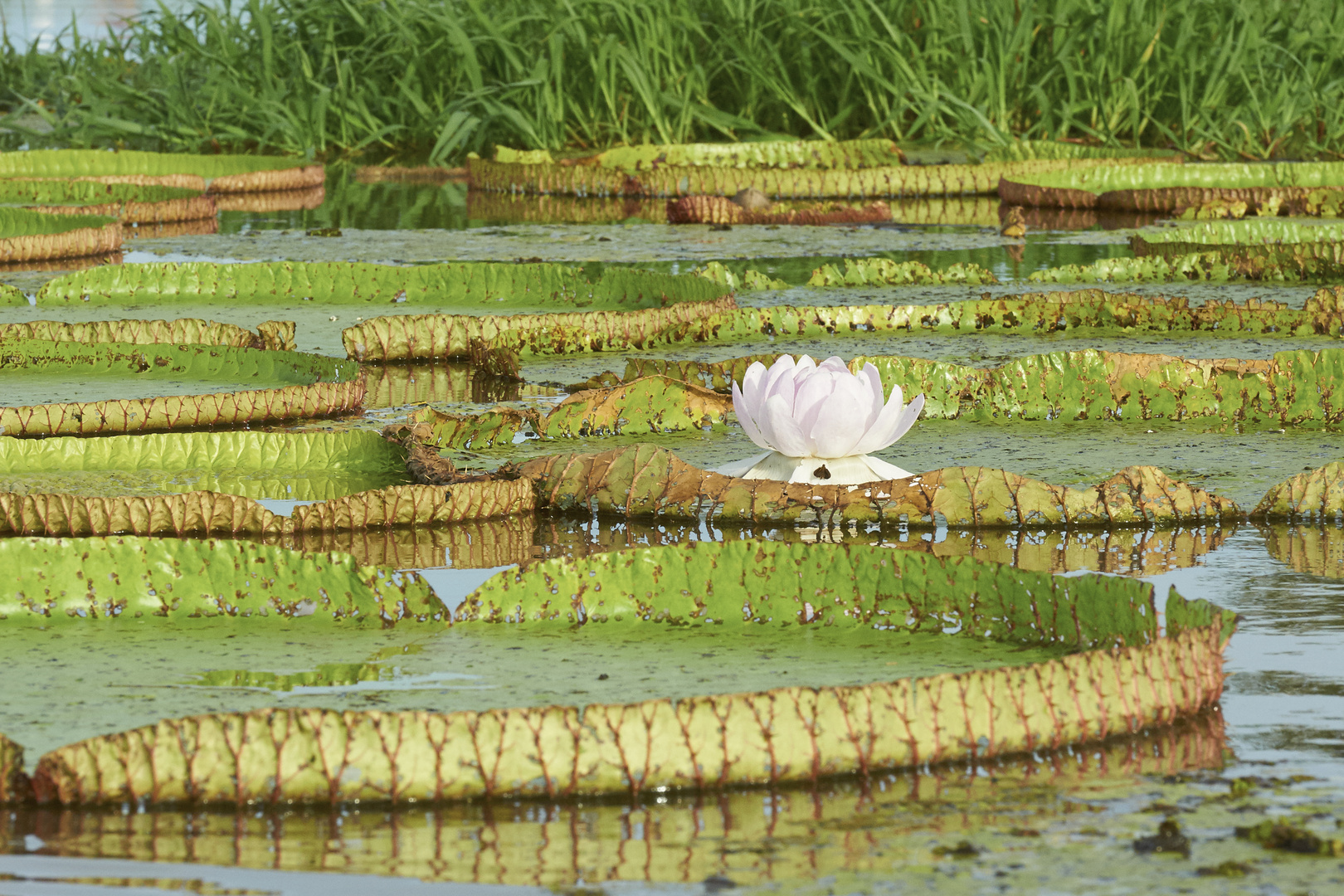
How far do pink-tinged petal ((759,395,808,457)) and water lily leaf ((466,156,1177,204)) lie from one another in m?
6.13

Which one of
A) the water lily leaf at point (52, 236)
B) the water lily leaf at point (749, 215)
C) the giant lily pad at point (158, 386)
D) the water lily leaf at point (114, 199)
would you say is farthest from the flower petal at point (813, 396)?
the water lily leaf at point (114, 199)

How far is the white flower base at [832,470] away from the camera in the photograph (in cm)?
325

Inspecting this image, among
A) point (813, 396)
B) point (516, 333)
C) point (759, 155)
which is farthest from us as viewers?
point (759, 155)

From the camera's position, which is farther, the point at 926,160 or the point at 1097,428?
the point at 926,160

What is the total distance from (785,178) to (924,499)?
6.40m

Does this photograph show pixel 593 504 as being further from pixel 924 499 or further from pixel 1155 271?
pixel 1155 271

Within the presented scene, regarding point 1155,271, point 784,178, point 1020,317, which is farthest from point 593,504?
point 784,178

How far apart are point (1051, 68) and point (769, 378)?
7.64 metres

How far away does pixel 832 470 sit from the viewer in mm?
3260

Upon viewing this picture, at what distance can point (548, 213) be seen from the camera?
9.06 metres

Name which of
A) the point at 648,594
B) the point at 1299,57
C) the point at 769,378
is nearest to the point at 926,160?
the point at 1299,57

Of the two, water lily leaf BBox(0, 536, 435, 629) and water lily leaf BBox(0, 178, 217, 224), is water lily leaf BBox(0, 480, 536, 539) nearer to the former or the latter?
water lily leaf BBox(0, 536, 435, 629)

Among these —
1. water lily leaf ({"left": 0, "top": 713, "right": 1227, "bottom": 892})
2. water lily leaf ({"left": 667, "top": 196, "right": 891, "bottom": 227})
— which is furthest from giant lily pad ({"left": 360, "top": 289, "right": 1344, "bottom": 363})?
water lily leaf ({"left": 667, "top": 196, "right": 891, "bottom": 227})

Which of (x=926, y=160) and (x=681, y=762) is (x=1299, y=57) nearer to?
(x=926, y=160)
